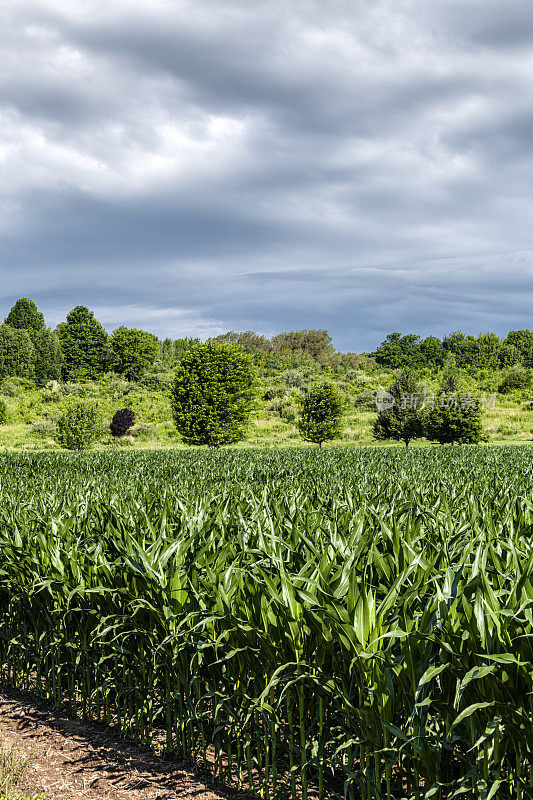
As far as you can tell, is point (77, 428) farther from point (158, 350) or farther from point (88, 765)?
point (158, 350)

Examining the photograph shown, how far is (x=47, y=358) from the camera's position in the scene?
69250 mm

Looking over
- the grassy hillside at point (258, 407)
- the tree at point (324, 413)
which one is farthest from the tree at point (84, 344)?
the tree at point (324, 413)

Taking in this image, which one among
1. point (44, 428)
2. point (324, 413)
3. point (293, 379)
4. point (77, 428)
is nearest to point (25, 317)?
point (293, 379)

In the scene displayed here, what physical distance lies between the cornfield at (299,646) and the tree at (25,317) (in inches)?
3814

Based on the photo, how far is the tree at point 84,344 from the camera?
76169 millimetres

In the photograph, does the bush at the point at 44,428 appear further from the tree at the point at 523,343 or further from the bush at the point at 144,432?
the tree at the point at 523,343

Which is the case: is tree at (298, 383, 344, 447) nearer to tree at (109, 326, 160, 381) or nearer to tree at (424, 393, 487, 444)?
tree at (424, 393, 487, 444)

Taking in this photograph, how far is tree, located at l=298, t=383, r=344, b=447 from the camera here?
3425 centimetres

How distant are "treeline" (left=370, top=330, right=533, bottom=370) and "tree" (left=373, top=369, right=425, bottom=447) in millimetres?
44575

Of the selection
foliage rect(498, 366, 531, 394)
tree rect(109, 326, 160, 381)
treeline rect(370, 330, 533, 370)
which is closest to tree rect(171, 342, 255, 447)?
foliage rect(498, 366, 531, 394)

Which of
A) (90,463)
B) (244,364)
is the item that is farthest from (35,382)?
(90,463)

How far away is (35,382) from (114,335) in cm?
1607

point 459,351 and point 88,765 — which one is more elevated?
point 459,351

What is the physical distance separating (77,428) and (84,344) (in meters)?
48.2
